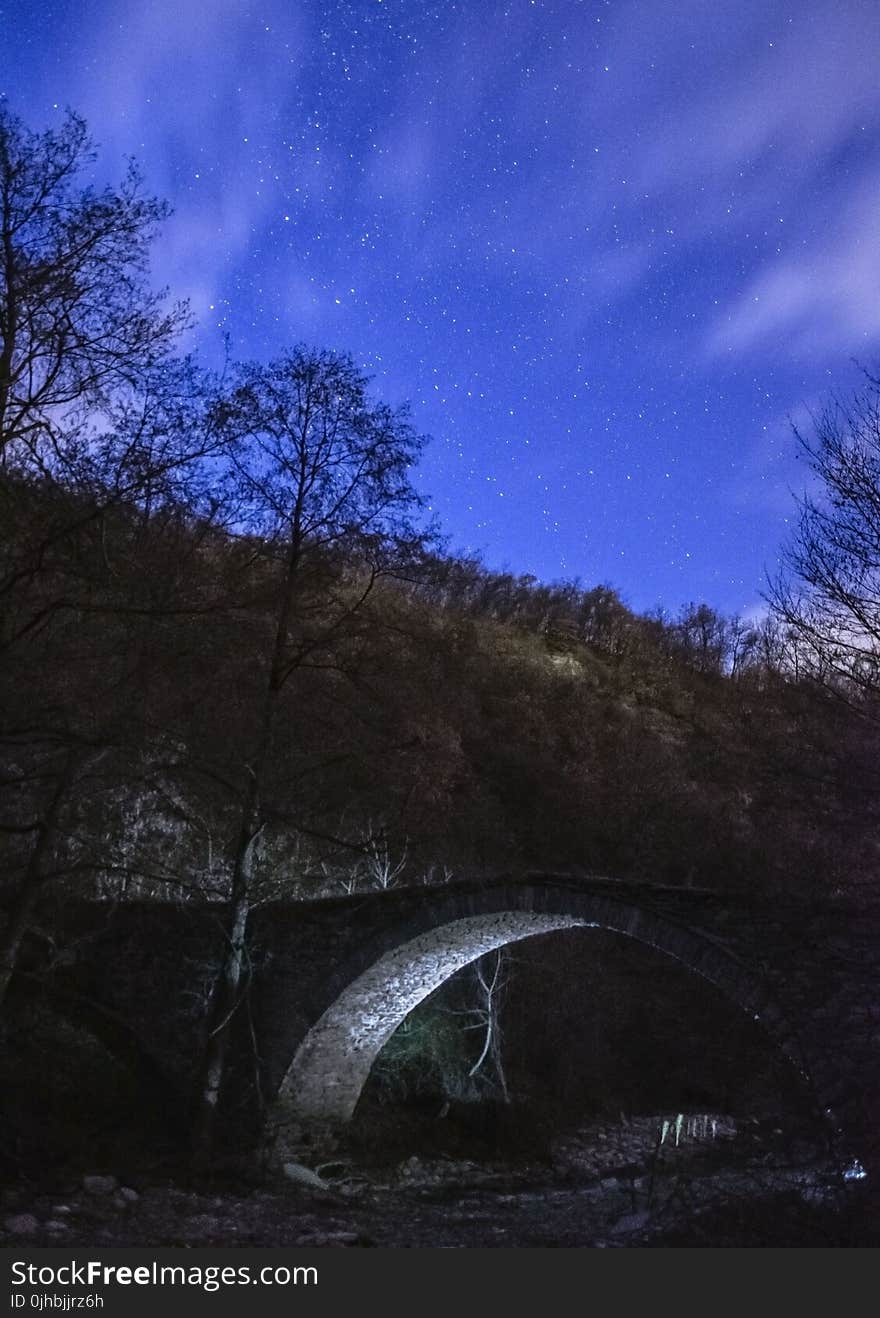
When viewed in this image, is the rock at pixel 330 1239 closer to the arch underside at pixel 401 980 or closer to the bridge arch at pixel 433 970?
the bridge arch at pixel 433 970

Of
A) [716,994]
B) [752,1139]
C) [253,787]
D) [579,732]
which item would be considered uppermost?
[579,732]

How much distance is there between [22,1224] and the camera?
7.57 metres

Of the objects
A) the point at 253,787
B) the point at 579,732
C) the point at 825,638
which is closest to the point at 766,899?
the point at 825,638

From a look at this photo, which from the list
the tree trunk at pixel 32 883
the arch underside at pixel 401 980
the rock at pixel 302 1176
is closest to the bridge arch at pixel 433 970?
the arch underside at pixel 401 980

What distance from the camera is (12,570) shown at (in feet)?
21.3

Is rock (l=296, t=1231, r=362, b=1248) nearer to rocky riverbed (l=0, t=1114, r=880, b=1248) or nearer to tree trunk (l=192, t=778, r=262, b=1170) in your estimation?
rocky riverbed (l=0, t=1114, r=880, b=1248)

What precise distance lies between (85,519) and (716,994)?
78.2ft

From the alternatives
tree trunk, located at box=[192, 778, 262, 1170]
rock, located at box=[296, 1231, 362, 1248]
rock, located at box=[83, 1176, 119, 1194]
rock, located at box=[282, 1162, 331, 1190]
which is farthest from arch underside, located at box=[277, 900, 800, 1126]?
rock, located at box=[296, 1231, 362, 1248]

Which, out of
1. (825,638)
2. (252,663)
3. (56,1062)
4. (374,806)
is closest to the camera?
(825,638)

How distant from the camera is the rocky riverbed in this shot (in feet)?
25.9

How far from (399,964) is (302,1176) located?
2958mm

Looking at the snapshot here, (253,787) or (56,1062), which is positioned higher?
(253,787)

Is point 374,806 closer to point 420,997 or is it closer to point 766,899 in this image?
point 420,997

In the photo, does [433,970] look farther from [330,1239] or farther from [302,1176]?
[330,1239]
